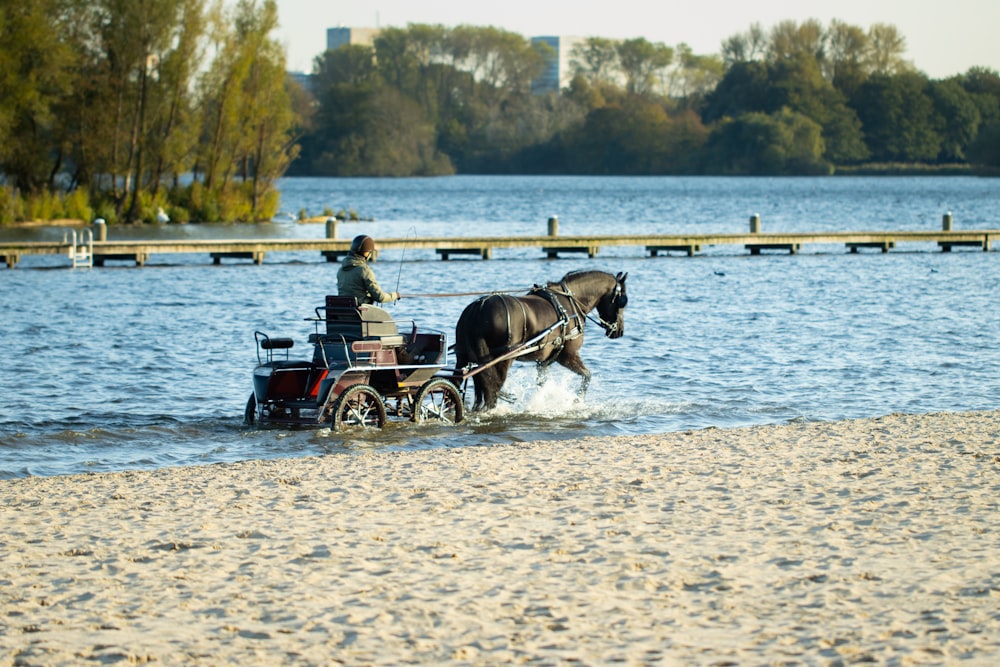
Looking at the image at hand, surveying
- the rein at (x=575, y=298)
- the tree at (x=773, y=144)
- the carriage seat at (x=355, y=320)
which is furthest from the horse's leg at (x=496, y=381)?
the tree at (x=773, y=144)

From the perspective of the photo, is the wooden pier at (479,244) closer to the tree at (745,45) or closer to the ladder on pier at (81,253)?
the ladder on pier at (81,253)

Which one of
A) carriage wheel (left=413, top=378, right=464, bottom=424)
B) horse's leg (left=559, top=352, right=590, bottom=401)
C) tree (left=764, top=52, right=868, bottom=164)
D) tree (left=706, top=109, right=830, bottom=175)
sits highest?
tree (left=764, top=52, right=868, bottom=164)

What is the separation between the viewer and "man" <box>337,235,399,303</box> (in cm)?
1295

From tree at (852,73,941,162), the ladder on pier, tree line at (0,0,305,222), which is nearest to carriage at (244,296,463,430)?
the ladder on pier

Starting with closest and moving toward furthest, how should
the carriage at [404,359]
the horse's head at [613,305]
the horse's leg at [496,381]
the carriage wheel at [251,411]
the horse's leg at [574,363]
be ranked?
the carriage at [404,359] < the carriage wheel at [251,411] < the horse's leg at [496,381] < the horse's leg at [574,363] < the horse's head at [613,305]

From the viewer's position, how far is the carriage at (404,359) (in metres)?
13.0

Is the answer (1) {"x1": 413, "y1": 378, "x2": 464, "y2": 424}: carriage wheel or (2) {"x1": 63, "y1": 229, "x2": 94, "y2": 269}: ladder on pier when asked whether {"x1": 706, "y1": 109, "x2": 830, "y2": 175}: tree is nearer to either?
(2) {"x1": 63, "y1": 229, "x2": 94, "y2": 269}: ladder on pier

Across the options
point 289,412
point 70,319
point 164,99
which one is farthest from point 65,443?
point 164,99

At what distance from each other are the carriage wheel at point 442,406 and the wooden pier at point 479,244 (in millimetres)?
20439

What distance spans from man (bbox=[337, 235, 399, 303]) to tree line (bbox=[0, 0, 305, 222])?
136 feet

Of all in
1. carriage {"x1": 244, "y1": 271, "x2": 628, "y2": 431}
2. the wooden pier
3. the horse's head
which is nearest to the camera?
Answer: carriage {"x1": 244, "y1": 271, "x2": 628, "y2": 431}

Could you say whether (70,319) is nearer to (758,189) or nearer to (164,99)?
(164,99)

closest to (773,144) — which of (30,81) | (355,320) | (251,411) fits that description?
(30,81)

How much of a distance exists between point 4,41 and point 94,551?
46.7 metres
